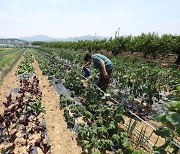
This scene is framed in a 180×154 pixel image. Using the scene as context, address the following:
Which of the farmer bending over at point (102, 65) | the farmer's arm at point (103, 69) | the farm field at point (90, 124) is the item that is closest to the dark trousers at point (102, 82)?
the farmer bending over at point (102, 65)

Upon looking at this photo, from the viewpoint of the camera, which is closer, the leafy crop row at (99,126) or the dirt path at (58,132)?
the leafy crop row at (99,126)

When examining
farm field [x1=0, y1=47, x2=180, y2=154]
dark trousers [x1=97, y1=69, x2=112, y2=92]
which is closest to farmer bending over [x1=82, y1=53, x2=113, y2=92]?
dark trousers [x1=97, y1=69, x2=112, y2=92]

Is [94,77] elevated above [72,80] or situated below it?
above

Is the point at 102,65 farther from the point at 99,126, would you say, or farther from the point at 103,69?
the point at 99,126

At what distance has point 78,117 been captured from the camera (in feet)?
19.8

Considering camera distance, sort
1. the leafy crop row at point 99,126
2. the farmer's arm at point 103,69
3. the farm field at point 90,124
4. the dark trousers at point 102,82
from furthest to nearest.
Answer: the dark trousers at point 102,82
the farmer's arm at point 103,69
the leafy crop row at point 99,126
the farm field at point 90,124

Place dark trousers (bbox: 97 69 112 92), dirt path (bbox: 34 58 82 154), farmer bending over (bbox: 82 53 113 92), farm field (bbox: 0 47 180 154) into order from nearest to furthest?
farm field (bbox: 0 47 180 154) → dirt path (bbox: 34 58 82 154) → farmer bending over (bbox: 82 53 113 92) → dark trousers (bbox: 97 69 112 92)

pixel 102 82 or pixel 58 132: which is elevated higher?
pixel 102 82

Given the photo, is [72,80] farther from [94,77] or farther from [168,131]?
[168,131]

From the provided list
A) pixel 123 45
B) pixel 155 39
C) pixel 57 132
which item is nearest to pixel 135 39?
pixel 123 45

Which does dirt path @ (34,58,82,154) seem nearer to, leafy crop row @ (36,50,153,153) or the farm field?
the farm field

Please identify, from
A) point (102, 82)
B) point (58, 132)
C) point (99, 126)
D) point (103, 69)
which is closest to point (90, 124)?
point (99, 126)

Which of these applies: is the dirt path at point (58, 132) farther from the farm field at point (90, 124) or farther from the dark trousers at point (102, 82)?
the dark trousers at point (102, 82)

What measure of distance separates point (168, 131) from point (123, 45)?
2854 cm
